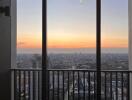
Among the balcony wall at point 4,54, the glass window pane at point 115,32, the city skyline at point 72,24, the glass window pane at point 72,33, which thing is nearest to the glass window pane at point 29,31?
Answer: the city skyline at point 72,24

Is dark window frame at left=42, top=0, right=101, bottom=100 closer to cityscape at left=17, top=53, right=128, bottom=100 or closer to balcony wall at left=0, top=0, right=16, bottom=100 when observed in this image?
cityscape at left=17, top=53, right=128, bottom=100

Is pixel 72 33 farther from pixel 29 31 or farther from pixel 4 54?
pixel 4 54

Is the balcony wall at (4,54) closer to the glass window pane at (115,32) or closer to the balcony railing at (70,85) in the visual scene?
the balcony railing at (70,85)

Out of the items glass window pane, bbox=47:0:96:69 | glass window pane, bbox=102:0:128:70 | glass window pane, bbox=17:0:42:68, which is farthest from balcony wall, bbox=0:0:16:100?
glass window pane, bbox=102:0:128:70

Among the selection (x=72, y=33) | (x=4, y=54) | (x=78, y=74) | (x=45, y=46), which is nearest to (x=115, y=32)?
(x=72, y=33)

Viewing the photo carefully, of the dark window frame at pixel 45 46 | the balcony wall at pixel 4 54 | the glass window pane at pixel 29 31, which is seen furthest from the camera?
the glass window pane at pixel 29 31

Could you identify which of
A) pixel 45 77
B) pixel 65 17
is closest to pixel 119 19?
pixel 65 17

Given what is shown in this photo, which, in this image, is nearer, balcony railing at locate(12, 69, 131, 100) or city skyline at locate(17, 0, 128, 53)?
city skyline at locate(17, 0, 128, 53)

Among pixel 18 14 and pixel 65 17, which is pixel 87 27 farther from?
pixel 18 14
